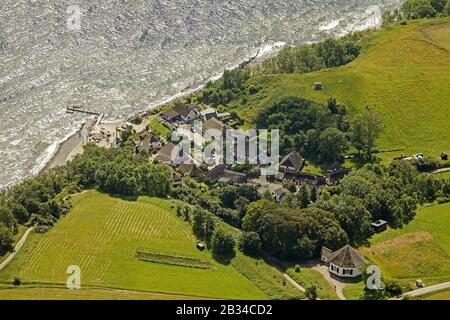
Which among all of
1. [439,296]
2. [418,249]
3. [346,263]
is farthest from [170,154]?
[439,296]

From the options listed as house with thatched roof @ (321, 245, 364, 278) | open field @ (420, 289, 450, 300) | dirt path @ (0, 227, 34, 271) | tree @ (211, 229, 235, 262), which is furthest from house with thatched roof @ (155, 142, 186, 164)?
open field @ (420, 289, 450, 300)

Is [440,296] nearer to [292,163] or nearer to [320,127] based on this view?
[292,163]

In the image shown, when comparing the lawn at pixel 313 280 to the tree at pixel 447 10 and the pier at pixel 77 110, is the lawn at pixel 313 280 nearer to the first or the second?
the pier at pixel 77 110

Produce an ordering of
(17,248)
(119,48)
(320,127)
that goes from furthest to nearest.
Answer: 1. (119,48)
2. (320,127)
3. (17,248)

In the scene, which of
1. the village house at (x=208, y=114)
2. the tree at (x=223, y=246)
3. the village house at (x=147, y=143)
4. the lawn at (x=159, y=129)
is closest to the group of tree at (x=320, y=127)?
the village house at (x=208, y=114)

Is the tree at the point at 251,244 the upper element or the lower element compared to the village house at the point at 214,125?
lower
